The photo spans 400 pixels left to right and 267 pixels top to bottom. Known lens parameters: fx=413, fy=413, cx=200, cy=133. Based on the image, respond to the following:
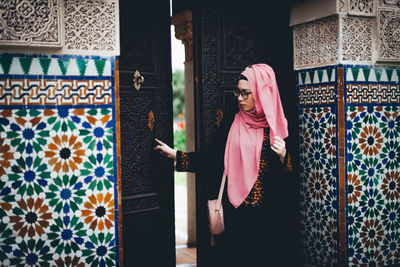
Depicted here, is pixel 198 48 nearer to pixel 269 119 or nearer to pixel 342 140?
pixel 269 119

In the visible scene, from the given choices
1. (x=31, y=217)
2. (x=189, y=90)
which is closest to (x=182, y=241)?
(x=189, y=90)

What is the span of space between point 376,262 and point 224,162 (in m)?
1.01

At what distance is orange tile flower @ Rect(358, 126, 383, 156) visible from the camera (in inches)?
84.9

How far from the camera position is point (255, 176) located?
1.90 m

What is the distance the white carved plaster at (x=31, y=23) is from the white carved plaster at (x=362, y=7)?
4.58 feet

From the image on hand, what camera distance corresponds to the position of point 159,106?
2.13m

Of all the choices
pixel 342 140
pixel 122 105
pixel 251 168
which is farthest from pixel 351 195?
pixel 122 105

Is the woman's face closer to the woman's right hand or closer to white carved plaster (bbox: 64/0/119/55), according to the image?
the woman's right hand

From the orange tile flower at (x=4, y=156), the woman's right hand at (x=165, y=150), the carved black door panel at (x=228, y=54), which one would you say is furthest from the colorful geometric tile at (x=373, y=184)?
the orange tile flower at (x=4, y=156)

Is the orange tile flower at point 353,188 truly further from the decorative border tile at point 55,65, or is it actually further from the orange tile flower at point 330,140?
the decorative border tile at point 55,65

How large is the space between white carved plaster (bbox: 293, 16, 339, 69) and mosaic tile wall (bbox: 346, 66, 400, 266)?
0.48ft

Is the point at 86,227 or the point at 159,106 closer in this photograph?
the point at 86,227

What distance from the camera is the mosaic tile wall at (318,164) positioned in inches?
84.3

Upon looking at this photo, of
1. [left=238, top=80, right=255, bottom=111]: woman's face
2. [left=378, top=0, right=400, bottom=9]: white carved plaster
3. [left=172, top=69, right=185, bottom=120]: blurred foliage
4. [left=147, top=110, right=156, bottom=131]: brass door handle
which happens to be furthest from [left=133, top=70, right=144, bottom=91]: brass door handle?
[left=172, top=69, right=185, bottom=120]: blurred foliage
